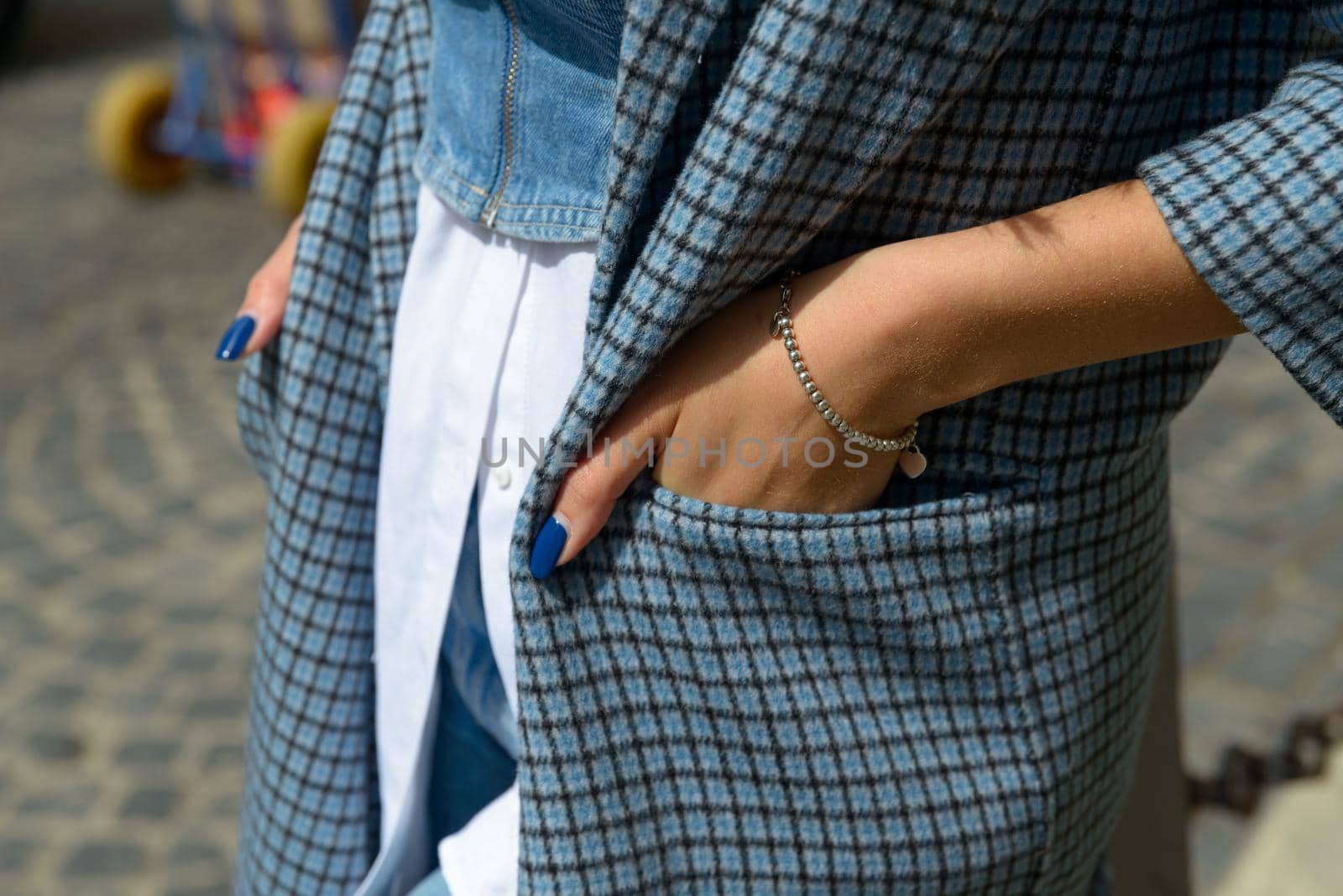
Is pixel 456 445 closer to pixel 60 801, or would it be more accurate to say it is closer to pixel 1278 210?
pixel 1278 210

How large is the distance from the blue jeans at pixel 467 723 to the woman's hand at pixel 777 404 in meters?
0.19

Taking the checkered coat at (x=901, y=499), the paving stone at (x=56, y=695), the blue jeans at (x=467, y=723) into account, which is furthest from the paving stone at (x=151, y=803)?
the checkered coat at (x=901, y=499)

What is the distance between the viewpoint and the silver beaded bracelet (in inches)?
32.4

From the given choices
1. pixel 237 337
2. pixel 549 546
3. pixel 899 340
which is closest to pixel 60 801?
pixel 237 337

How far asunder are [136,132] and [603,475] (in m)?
4.79

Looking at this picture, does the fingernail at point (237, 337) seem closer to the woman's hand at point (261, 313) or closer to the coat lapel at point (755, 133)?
the woman's hand at point (261, 313)

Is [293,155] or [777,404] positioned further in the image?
[293,155]

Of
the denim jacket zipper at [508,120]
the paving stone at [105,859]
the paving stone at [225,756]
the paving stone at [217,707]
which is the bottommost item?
the paving stone at [105,859]

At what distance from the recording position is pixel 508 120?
0.96 metres

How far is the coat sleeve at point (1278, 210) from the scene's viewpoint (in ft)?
2.46

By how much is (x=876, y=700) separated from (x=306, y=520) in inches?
21.6

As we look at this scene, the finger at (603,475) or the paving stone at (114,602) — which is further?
the paving stone at (114,602)

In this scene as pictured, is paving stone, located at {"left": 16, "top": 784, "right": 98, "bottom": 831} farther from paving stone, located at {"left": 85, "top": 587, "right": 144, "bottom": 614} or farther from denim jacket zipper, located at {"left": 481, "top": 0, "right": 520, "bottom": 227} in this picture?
denim jacket zipper, located at {"left": 481, "top": 0, "right": 520, "bottom": 227}

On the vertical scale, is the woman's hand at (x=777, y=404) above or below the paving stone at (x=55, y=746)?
above
